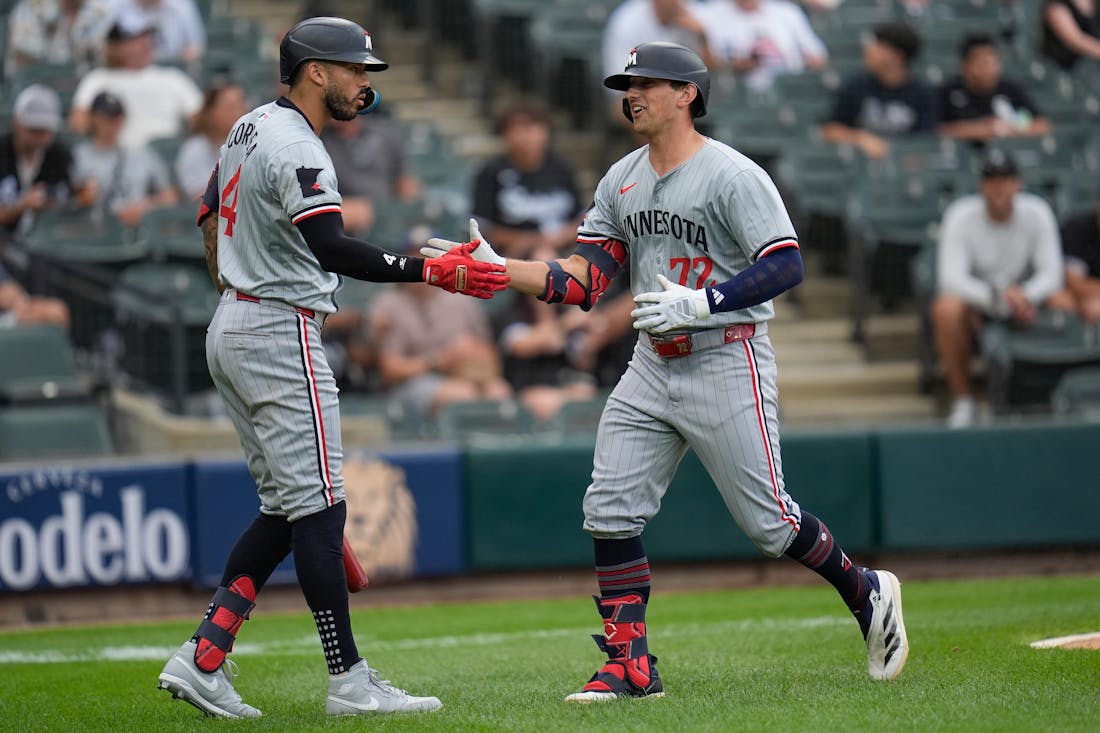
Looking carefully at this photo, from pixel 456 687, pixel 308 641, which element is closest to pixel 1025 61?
pixel 308 641

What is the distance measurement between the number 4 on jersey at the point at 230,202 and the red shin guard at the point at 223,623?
3.50 feet

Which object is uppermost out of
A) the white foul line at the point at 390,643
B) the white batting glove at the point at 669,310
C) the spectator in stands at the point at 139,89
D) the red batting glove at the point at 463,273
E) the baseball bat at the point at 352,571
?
the spectator in stands at the point at 139,89

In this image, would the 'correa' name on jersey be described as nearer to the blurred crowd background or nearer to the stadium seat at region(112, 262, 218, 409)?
the blurred crowd background

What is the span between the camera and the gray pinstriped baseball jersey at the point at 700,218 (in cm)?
455

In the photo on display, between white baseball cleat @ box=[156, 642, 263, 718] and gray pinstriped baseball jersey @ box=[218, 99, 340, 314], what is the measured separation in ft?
3.59

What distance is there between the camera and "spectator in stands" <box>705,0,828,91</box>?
1170cm

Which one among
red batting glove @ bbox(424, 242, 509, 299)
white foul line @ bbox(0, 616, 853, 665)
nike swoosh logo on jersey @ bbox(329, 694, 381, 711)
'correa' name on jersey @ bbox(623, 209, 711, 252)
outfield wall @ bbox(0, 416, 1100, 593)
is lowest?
white foul line @ bbox(0, 616, 853, 665)

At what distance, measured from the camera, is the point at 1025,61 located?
484 inches

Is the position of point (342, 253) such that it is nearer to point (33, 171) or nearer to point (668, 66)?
point (668, 66)

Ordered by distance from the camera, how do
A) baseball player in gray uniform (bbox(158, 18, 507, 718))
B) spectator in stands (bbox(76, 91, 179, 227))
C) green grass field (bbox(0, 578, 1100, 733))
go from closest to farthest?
green grass field (bbox(0, 578, 1100, 733))
baseball player in gray uniform (bbox(158, 18, 507, 718))
spectator in stands (bbox(76, 91, 179, 227))

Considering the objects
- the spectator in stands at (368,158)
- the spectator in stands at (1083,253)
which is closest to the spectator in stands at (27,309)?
the spectator in stands at (368,158)

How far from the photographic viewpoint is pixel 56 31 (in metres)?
10.9

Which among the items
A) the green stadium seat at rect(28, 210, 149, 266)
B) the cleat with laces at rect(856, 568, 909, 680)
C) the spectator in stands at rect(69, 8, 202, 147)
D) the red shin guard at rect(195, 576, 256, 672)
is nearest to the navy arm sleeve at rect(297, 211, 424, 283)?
the red shin guard at rect(195, 576, 256, 672)

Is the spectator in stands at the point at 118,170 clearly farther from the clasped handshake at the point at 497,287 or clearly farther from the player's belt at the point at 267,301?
the clasped handshake at the point at 497,287
